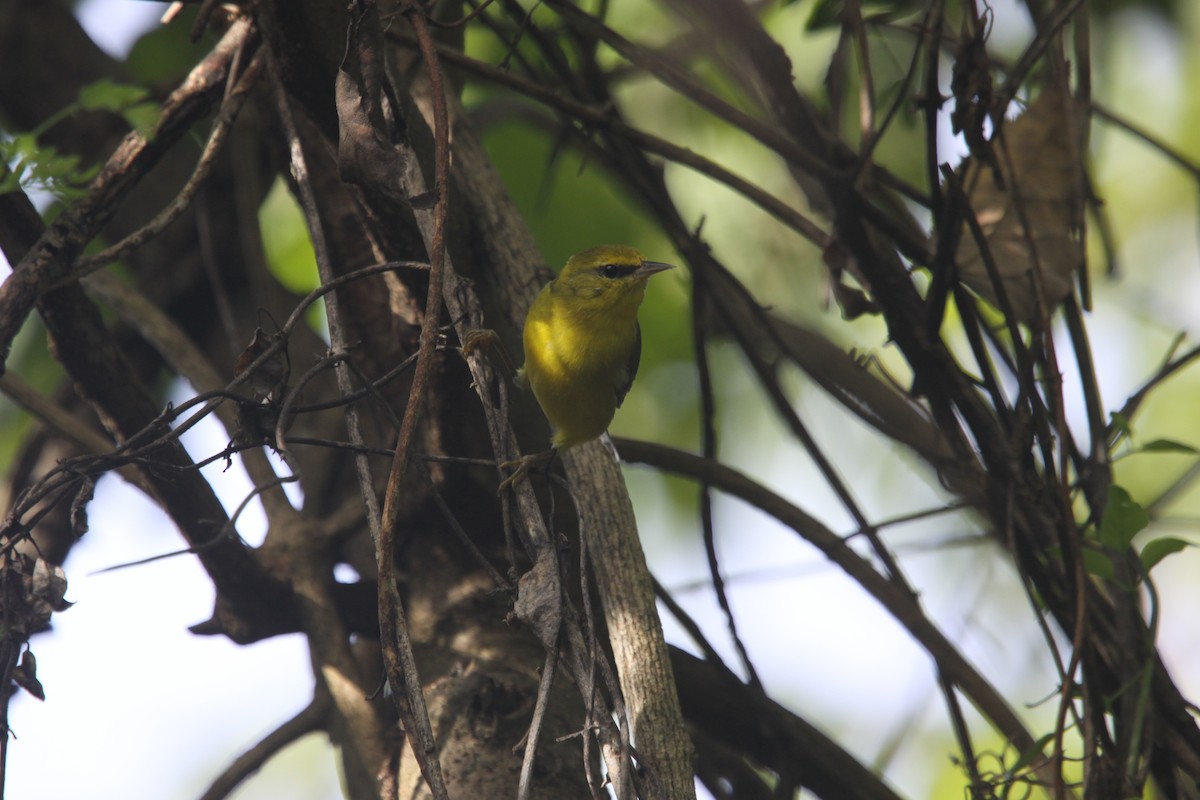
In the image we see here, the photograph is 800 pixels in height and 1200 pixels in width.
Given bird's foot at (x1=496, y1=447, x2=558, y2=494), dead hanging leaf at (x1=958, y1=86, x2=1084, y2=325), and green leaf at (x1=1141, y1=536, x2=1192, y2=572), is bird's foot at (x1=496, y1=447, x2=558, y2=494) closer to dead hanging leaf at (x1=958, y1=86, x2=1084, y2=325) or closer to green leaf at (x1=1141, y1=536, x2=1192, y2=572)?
green leaf at (x1=1141, y1=536, x2=1192, y2=572)

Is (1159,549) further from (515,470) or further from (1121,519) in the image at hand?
(515,470)

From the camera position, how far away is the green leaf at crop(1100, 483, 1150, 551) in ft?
7.23

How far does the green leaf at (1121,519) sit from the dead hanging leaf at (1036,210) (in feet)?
2.35

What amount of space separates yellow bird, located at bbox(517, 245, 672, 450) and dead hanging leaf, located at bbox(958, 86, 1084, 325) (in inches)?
37.1

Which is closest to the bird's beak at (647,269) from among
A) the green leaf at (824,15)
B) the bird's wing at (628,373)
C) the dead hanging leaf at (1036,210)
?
the bird's wing at (628,373)

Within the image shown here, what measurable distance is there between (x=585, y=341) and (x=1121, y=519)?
1601 mm

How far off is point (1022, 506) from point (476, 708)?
1390 mm

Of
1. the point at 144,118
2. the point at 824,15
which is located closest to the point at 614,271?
the point at 824,15

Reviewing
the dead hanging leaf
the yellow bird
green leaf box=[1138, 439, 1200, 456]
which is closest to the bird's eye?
the yellow bird

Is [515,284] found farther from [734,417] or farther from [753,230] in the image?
[734,417]

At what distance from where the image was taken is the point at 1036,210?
2.98 metres

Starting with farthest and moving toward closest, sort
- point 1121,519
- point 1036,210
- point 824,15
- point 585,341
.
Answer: point 585,341 < point 824,15 < point 1036,210 < point 1121,519

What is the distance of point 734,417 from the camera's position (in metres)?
5.30

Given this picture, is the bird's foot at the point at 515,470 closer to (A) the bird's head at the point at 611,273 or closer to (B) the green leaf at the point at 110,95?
(B) the green leaf at the point at 110,95
